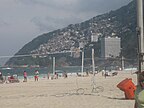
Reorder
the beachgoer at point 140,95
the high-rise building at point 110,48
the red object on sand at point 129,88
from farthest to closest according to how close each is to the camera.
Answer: the high-rise building at point 110,48, the red object on sand at point 129,88, the beachgoer at point 140,95

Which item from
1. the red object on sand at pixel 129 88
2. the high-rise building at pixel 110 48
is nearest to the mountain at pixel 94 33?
the high-rise building at pixel 110 48

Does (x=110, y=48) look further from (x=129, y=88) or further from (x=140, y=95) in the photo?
(x=140, y=95)

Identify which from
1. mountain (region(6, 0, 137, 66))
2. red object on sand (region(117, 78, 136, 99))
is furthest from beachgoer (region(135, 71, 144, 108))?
mountain (region(6, 0, 137, 66))

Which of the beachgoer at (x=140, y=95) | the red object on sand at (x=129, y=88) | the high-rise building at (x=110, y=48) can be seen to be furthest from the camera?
the high-rise building at (x=110, y=48)

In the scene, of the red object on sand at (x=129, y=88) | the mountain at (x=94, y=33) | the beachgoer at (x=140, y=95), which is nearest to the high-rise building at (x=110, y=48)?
the mountain at (x=94, y=33)

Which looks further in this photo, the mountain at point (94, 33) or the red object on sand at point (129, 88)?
the mountain at point (94, 33)

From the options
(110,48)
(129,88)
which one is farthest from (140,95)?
(110,48)

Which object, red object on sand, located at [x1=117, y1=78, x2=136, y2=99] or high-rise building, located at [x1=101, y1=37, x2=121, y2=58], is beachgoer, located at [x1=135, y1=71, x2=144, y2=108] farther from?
high-rise building, located at [x1=101, y1=37, x2=121, y2=58]

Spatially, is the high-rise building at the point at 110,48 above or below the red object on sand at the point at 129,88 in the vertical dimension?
above

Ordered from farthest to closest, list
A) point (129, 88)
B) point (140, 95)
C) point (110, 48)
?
point (110, 48), point (129, 88), point (140, 95)

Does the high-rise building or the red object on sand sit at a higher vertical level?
the high-rise building

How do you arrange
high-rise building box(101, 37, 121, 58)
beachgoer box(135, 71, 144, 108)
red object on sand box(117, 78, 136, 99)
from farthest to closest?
1. high-rise building box(101, 37, 121, 58)
2. red object on sand box(117, 78, 136, 99)
3. beachgoer box(135, 71, 144, 108)

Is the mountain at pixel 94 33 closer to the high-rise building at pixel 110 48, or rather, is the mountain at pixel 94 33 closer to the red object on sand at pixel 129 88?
the high-rise building at pixel 110 48

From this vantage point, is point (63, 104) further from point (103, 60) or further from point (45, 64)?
point (45, 64)
